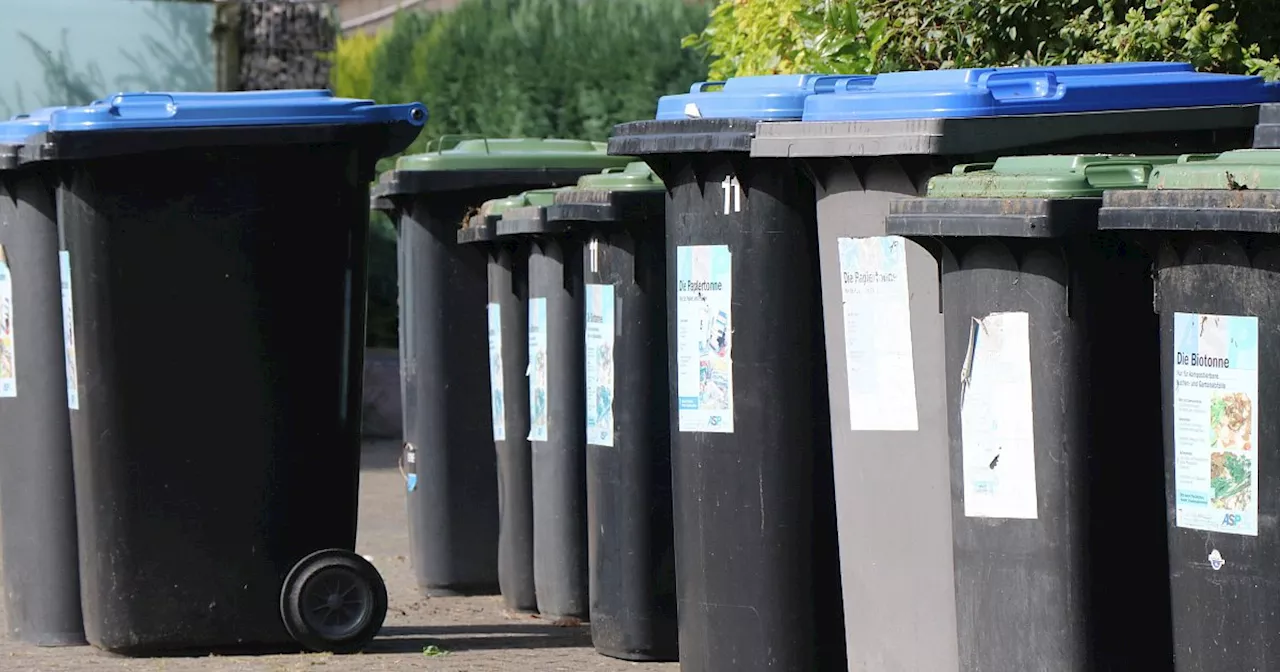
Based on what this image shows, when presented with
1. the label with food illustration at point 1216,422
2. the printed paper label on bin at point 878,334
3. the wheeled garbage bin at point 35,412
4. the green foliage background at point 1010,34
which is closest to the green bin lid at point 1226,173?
the label with food illustration at point 1216,422

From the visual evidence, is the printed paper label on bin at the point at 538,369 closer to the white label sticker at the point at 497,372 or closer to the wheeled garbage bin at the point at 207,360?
the white label sticker at the point at 497,372

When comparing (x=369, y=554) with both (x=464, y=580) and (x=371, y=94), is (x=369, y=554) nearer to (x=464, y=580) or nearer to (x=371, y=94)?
(x=464, y=580)

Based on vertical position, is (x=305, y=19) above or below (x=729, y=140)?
above

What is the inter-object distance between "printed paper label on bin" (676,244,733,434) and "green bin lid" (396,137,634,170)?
2696mm

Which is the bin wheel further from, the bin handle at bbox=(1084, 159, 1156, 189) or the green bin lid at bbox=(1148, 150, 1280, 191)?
the green bin lid at bbox=(1148, 150, 1280, 191)

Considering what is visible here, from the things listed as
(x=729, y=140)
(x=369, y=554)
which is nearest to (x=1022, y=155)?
(x=729, y=140)

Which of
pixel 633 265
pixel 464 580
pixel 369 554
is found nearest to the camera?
pixel 633 265

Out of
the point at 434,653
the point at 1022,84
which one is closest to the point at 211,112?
the point at 434,653

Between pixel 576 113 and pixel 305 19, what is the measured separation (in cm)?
278

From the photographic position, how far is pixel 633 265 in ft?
22.2

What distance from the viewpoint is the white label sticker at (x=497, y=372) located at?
8062mm

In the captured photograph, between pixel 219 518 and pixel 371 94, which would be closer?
pixel 219 518

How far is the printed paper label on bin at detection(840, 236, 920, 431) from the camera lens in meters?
5.40

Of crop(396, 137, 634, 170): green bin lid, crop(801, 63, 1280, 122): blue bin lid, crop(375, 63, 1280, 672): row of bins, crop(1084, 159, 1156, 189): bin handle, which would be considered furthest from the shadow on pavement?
crop(1084, 159, 1156, 189): bin handle
